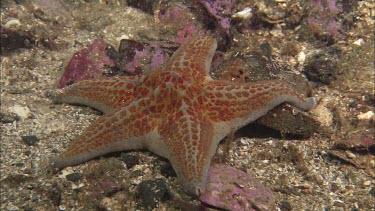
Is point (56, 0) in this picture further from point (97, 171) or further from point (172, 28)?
point (97, 171)

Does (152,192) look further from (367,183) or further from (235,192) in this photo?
(367,183)

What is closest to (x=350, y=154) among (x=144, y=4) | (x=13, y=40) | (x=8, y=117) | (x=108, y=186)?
(x=108, y=186)

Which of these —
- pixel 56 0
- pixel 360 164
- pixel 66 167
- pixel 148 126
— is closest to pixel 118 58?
pixel 148 126

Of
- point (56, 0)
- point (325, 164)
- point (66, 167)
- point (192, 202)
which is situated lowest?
point (66, 167)

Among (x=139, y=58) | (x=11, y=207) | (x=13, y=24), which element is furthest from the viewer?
(x=13, y=24)

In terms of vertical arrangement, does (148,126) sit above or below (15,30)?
below

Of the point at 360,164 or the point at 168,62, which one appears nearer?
the point at 360,164

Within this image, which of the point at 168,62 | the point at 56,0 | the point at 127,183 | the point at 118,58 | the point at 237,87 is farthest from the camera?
the point at 56,0
